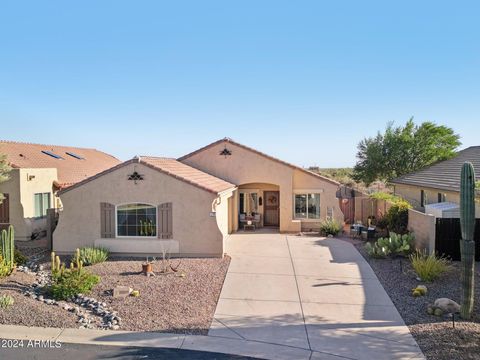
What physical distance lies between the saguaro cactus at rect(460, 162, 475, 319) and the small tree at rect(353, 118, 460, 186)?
24.2 metres

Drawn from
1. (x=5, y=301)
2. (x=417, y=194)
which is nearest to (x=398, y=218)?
(x=417, y=194)

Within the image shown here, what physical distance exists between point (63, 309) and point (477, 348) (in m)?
10.3

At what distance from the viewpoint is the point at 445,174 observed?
24.4 metres

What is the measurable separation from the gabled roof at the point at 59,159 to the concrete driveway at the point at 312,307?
13490 mm

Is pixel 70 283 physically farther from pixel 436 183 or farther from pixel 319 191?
pixel 436 183

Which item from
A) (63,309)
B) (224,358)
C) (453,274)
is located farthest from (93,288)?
(453,274)

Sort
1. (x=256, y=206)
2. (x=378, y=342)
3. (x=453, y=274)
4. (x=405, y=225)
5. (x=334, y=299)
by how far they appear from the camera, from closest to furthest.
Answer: (x=378, y=342) → (x=334, y=299) → (x=453, y=274) → (x=405, y=225) → (x=256, y=206)

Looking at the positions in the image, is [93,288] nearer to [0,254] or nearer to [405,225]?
[0,254]

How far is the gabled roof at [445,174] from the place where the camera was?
838 inches

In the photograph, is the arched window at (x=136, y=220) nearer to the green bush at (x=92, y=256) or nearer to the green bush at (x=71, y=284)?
the green bush at (x=92, y=256)

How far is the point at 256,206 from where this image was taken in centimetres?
2616

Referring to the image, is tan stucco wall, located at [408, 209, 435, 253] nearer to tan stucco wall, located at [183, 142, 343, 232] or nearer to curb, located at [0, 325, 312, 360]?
tan stucco wall, located at [183, 142, 343, 232]

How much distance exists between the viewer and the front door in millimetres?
26125

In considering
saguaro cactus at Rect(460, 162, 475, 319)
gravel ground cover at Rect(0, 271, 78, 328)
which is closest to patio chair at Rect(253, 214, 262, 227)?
gravel ground cover at Rect(0, 271, 78, 328)
